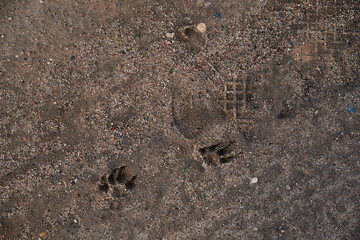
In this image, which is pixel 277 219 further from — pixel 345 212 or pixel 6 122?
pixel 6 122

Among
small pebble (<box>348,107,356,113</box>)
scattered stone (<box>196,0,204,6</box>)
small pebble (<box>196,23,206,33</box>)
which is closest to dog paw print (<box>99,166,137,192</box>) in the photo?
small pebble (<box>196,23,206,33</box>)

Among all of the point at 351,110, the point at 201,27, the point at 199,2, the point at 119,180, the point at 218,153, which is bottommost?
the point at 351,110

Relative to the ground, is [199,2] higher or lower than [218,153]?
higher

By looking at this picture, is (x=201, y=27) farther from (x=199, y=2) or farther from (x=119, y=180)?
(x=119, y=180)

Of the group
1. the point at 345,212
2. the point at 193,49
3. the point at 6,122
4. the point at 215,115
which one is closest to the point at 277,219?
the point at 345,212

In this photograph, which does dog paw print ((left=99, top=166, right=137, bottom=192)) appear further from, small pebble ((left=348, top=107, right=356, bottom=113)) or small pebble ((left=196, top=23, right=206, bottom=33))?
small pebble ((left=348, top=107, right=356, bottom=113))

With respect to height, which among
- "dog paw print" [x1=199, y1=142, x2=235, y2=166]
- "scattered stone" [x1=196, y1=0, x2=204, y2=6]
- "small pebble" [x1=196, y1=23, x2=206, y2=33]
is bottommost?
"dog paw print" [x1=199, y1=142, x2=235, y2=166]

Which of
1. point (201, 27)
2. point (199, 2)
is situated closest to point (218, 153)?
point (201, 27)
